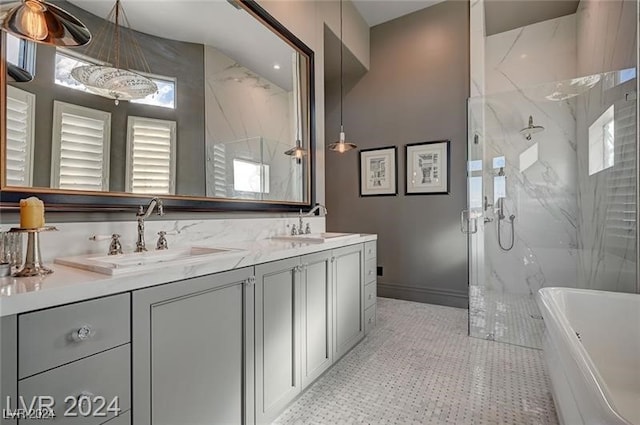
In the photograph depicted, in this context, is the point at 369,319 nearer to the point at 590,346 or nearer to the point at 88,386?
the point at 590,346

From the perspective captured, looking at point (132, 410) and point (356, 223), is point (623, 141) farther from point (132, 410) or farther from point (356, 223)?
point (132, 410)

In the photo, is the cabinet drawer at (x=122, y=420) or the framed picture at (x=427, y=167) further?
the framed picture at (x=427, y=167)

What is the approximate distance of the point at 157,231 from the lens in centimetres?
164

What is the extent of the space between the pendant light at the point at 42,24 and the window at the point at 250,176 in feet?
3.54

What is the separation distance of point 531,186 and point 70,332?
377 cm

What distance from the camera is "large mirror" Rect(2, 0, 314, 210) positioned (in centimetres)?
123

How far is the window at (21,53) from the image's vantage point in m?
1.15

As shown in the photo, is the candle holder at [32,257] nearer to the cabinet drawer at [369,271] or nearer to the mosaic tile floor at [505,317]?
the cabinet drawer at [369,271]

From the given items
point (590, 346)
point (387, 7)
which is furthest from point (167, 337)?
point (387, 7)

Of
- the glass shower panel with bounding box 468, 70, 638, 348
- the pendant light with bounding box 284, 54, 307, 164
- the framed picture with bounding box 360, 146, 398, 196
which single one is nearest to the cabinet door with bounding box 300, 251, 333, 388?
the pendant light with bounding box 284, 54, 307, 164

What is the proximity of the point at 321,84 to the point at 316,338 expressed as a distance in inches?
94.0

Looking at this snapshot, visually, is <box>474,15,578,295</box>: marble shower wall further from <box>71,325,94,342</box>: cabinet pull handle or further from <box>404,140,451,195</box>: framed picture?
<box>71,325,94,342</box>: cabinet pull handle

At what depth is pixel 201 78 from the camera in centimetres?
189

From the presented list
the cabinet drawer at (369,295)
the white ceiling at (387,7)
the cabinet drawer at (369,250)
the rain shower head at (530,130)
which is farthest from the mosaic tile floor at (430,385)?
the white ceiling at (387,7)
